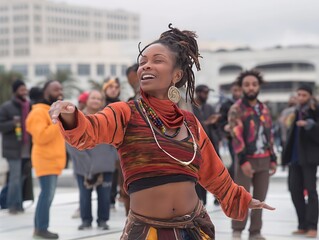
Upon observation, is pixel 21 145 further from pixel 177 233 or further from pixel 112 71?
pixel 112 71

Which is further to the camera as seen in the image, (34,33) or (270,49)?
(34,33)

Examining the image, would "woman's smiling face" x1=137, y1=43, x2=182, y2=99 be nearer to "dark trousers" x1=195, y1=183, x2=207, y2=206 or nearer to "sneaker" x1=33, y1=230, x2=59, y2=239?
"dark trousers" x1=195, y1=183, x2=207, y2=206

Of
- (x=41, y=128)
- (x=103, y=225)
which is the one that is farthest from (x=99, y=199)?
(x=41, y=128)

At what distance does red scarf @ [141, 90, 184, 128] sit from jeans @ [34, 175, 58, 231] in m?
4.37

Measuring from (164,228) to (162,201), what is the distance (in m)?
0.13

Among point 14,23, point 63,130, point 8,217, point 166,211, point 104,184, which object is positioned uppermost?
point 14,23

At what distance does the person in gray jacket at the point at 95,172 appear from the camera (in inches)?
343

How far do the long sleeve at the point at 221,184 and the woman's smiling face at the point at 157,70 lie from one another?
373 mm

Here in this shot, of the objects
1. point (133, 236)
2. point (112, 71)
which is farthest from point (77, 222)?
point (112, 71)

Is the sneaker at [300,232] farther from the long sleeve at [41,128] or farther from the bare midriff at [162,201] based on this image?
the bare midriff at [162,201]

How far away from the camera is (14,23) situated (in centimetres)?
19225

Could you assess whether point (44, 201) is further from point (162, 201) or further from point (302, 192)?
point (162, 201)

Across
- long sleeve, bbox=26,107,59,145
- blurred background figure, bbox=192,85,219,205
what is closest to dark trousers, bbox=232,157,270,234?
long sleeve, bbox=26,107,59,145

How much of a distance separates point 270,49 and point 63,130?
344 ft
